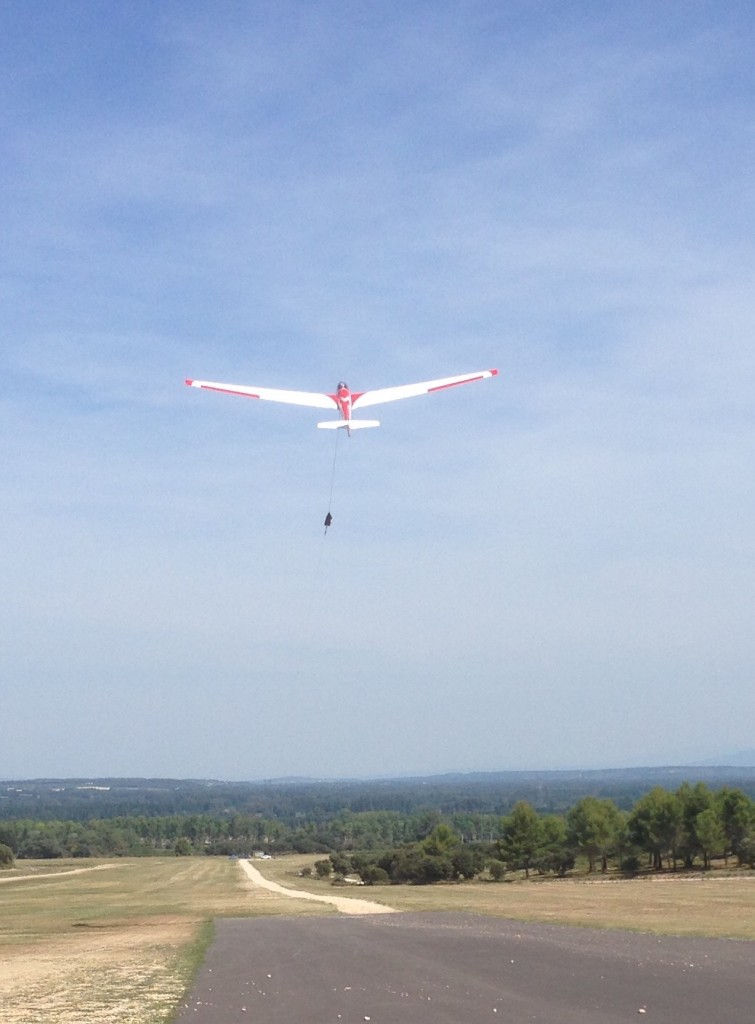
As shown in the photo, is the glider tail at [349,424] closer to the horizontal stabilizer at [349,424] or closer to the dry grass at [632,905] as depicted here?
the horizontal stabilizer at [349,424]

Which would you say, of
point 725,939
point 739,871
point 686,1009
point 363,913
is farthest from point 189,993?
point 739,871

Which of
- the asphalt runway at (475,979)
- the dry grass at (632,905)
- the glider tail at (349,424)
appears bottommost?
the dry grass at (632,905)

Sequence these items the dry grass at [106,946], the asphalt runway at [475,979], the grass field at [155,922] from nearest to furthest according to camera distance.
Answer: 1. the asphalt runway at [475,979]
2. the dry grass at [106,946]
3. the grass field at [155,922]

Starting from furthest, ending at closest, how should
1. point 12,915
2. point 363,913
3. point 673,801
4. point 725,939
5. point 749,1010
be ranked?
point 673,801
point 12,915
point 363,913
point 725,939
point 749,1010

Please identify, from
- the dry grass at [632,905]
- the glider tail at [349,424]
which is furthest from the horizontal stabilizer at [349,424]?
the dry grass at [632,905]

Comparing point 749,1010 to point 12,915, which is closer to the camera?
point 749,1010

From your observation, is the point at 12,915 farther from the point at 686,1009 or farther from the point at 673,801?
the point at 673,801

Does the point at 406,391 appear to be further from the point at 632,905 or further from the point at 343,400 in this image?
the point at 632,905
